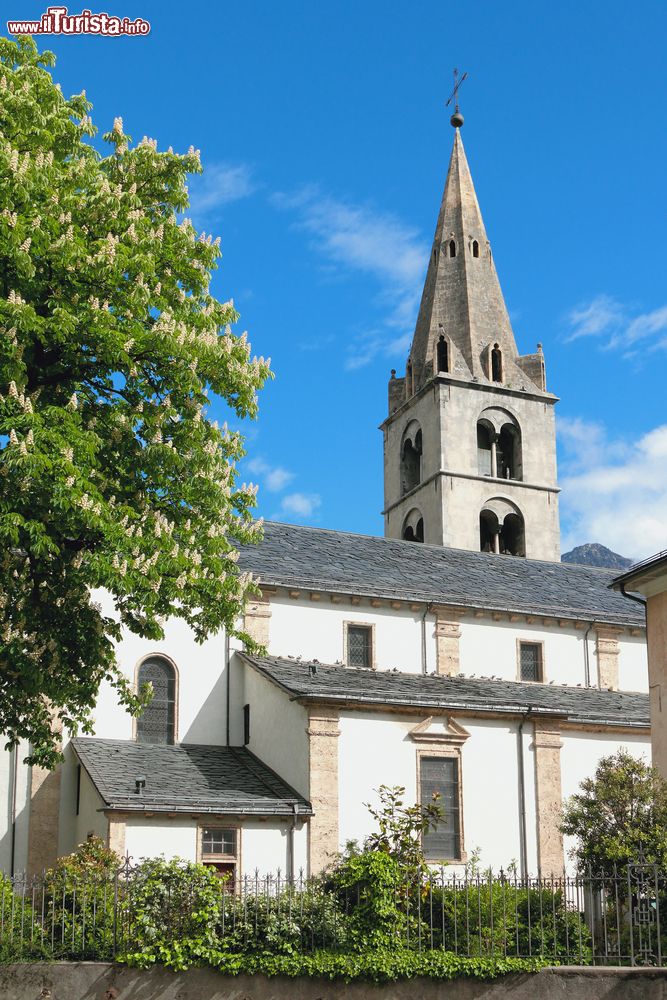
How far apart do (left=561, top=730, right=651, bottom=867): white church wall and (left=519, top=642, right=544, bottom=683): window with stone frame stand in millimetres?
4506

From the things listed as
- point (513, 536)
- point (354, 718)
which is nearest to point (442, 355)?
point (513, 536)

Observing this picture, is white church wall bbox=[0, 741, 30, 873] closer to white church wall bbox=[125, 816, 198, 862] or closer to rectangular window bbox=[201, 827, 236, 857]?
white church wall bbox=[125, 816, 198, 862]

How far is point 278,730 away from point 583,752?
329 inches

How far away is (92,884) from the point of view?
18297 mm

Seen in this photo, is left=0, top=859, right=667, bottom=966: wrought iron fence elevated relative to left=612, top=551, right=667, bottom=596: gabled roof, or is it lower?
lower

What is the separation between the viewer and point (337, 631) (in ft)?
116

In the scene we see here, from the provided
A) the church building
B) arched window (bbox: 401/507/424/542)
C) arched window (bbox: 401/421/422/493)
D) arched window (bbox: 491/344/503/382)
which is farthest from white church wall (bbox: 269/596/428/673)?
arched window (bbox: 491/344/503/382)

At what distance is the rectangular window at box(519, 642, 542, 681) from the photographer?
37.5 m

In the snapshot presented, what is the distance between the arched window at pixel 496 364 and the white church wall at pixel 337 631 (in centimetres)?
2557

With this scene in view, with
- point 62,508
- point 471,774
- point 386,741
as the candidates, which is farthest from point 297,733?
point 62,508

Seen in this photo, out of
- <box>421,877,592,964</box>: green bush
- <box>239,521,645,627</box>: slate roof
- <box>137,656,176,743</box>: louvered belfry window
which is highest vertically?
<box>239,521,645,627</box>: slate roof

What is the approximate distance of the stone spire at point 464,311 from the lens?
5953 cm

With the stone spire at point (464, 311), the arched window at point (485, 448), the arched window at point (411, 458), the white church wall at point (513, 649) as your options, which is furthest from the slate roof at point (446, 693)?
the stone spire at point (464, 311)

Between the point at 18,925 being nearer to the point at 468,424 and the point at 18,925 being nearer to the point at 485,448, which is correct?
the point at 468,424
